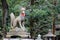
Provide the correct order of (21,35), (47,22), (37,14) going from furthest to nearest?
1. (47,22)
2. (37,14)
3. (21,35)

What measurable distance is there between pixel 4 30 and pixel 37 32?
211cm

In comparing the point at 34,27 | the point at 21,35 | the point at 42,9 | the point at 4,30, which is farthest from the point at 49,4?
the point at 21,35

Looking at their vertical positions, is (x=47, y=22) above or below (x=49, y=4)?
below

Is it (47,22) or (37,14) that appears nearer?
(37,14)

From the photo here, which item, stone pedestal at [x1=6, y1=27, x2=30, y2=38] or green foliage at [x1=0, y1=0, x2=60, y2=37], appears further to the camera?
green foliage at [x1=0, y1=0, x2=60, y2=37]

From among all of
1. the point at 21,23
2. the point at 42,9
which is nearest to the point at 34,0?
the point at 42,9

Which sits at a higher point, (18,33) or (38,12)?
(38,12)

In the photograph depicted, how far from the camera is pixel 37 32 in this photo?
15.4 meters

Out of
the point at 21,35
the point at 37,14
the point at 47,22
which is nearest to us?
the point at 21,35

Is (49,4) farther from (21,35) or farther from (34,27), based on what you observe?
(21,35)

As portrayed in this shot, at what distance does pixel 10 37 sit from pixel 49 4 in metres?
4.89

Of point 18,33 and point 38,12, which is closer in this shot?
point 18,33

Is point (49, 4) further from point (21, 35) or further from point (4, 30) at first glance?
point (21, 35)

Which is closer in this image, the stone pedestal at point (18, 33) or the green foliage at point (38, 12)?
the stone pedestal at point (18, 33)
